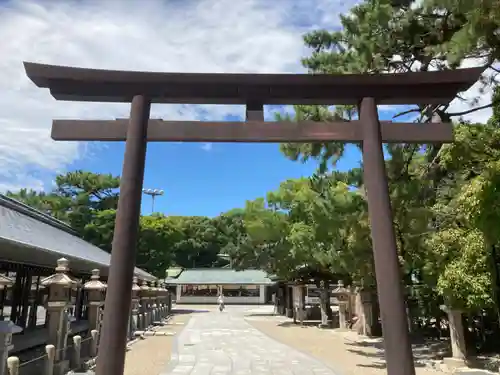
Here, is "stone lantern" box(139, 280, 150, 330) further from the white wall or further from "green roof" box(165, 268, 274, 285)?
the white wall

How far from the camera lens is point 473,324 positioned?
45.9ft

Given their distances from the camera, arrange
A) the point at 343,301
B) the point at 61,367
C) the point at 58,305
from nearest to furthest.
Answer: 1. the point at 61,367
2. the point at 58,305
3. the point at 343,301

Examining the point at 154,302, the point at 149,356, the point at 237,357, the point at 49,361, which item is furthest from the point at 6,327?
the point at 154,302

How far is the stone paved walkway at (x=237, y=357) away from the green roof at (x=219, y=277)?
105 feet

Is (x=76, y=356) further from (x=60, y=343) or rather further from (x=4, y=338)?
(x=4, y=338)

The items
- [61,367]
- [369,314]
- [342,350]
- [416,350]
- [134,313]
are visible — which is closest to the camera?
[61,367]

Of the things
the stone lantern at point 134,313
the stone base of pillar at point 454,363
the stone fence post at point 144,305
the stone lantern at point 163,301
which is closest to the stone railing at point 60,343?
the stone lantern at point 134,313

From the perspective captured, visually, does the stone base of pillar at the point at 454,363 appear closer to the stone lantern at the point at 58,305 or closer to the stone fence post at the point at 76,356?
the stone fence post at the point at 76,356

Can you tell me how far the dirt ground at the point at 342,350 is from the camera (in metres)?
11.1

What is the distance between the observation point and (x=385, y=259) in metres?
4.68

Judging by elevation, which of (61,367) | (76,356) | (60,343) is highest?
(60,343)

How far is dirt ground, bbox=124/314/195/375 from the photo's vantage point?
1085cm

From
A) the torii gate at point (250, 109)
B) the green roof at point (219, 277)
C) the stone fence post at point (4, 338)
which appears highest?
the green roof at point (219, 277)

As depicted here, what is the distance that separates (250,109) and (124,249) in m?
2.39
